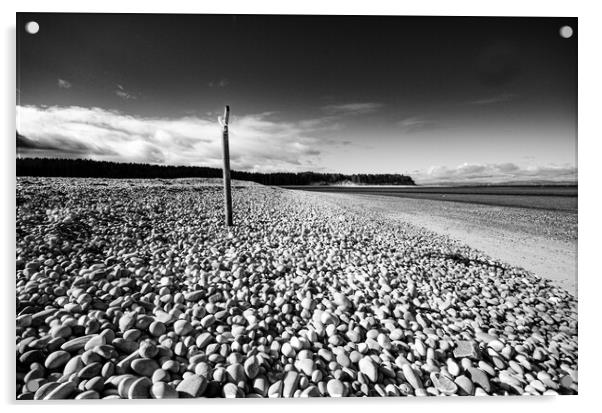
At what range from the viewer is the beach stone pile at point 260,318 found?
1722mm

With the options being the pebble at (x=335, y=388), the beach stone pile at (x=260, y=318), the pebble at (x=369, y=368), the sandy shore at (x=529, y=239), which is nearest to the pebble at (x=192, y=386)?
the beach stone pile at (x=260, y=318)

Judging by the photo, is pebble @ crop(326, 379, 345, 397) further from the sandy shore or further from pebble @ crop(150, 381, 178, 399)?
the sandy shore

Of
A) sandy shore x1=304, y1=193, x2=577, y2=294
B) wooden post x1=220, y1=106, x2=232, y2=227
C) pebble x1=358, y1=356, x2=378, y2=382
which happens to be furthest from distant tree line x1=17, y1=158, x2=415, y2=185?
pebble x1=358, y1=356, x2=378, y2=382

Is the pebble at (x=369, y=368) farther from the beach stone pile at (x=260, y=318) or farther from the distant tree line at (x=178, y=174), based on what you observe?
the distant tree line at (x=178, y=174)

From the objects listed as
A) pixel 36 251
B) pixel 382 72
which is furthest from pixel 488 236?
pixel 36 251

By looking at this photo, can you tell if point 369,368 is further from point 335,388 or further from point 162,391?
point 162,391

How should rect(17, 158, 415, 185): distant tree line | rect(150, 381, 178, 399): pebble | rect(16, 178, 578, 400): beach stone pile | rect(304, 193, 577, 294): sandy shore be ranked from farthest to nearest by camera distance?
1. rect(17, 158, 415, 185): distant tree line
2. rect(304, 193, 577, 294): sandy shore
3. rect(16, 178, 578, 400): beach stone pile
4. rect(150, 381, 178, 399): pebble

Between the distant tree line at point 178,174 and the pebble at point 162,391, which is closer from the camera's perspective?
the pebble at point 162,391

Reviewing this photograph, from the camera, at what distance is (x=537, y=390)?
1.90 m

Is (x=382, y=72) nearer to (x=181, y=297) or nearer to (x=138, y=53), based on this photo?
(x=138, y=53)

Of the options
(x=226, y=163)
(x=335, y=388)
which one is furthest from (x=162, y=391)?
(x=226, y=163)

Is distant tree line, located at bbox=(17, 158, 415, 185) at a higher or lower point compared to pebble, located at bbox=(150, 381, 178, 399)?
higher

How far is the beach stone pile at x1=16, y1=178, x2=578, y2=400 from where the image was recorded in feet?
5.65
